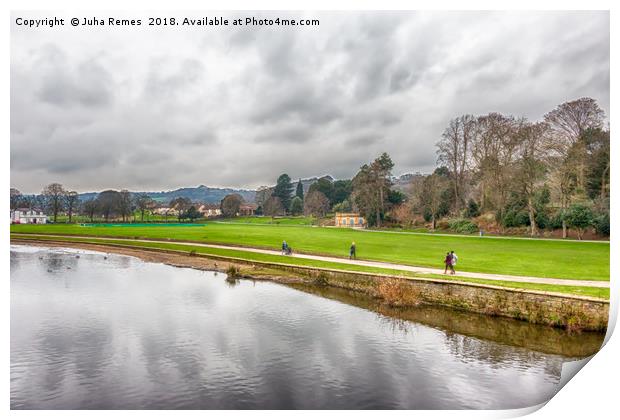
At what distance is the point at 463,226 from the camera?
17.3 metres

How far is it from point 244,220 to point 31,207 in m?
8.38

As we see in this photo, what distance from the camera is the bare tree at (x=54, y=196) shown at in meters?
9.83

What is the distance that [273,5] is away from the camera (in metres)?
7.45

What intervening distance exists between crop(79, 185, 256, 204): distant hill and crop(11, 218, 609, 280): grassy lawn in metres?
2.73

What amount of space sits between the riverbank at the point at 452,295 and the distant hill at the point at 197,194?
11.3ft

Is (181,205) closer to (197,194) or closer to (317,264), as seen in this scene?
(197,194)

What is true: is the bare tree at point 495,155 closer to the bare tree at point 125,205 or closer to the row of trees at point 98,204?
the row of trees at point 98,204

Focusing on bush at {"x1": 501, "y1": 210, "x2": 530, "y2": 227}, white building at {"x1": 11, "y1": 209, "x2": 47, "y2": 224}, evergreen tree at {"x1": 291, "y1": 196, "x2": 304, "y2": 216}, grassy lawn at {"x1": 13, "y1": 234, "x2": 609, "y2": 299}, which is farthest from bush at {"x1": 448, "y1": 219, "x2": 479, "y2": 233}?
white building at {"x1": 11, "y1": 209, "x2": 47, "y2": 224}

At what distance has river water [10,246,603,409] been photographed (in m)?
6.70

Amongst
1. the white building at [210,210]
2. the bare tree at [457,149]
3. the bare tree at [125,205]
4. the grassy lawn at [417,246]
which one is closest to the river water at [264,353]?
the grassy lawn at [417,246]

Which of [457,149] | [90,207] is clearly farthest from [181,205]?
[457,149]

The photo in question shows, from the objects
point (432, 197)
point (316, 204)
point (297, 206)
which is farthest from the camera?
point (432, 197)

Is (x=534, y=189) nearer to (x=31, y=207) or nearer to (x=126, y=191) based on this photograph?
(x=126, y=191)

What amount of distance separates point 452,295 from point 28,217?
10583mm
